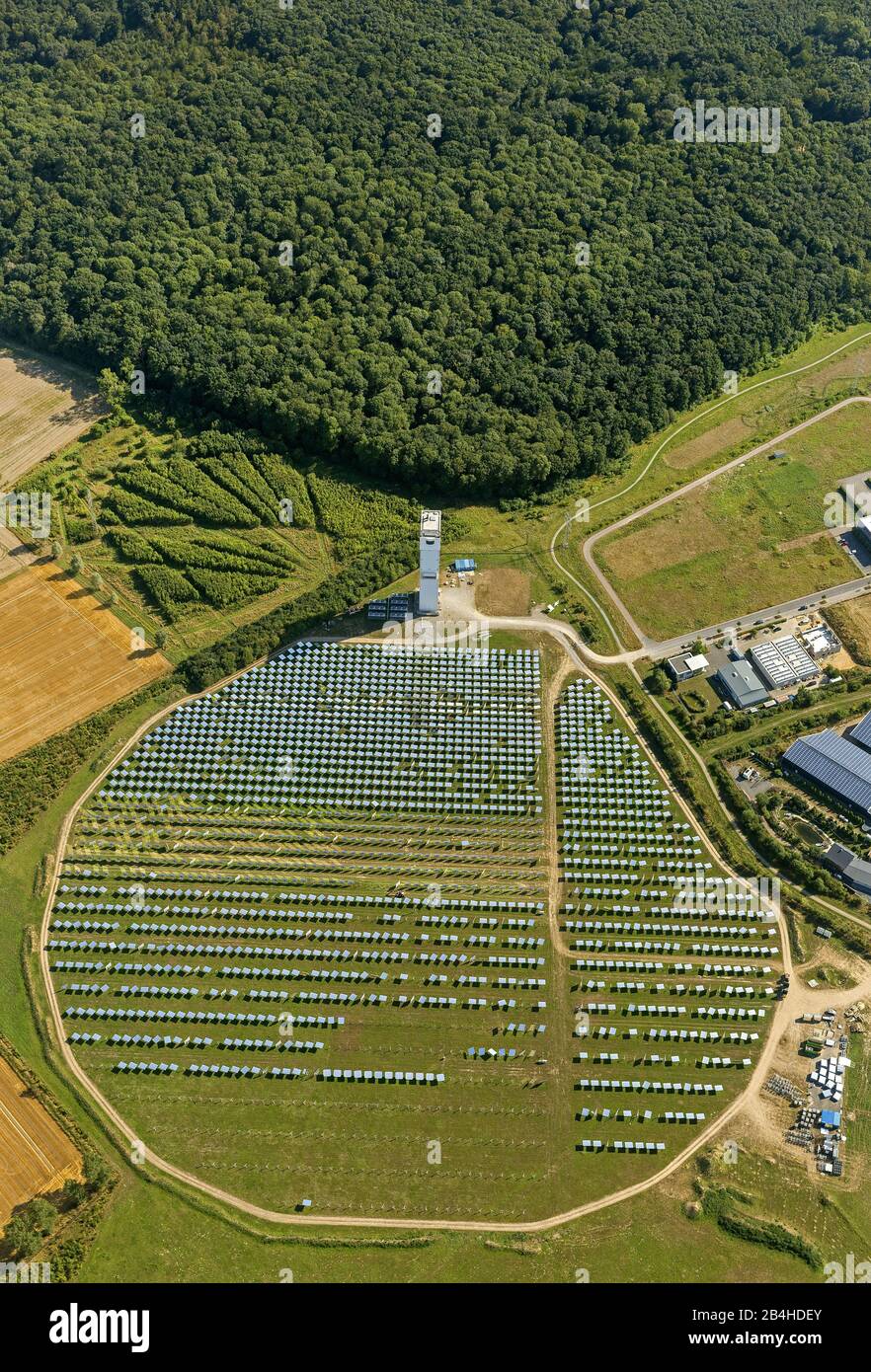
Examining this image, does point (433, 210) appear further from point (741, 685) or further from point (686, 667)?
point (741, 685)

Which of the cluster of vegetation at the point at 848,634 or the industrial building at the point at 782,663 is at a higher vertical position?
the cluster of vegetation at the point at 848,634

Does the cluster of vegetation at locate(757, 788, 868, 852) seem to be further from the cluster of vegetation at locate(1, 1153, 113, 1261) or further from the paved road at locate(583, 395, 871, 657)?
the cluster of vegetation at locate(1, 1153, 113, 1261)

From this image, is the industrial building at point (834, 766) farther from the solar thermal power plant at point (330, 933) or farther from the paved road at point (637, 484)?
the solar thermal power plant at point (330, 933)

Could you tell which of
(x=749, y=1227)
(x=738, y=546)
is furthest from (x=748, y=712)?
(x=749, y=1227)

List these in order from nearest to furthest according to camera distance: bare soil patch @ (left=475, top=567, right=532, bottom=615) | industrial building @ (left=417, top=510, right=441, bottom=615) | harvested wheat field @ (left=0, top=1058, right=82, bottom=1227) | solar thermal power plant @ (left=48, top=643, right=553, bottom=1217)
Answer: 1. harvested wheat field @ (left=0, top=1058, right=82, bottom=1227)
2. solar thermal power plant @ (left=48, top=643, right=553, bottom=1217)
3. industrial building @ (left=417, top=510, right=441, bottom=615)
4. bare soil patch @ (left=475, top=567, right=532, bottom=615)

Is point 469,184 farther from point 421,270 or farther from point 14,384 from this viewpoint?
point 14,384

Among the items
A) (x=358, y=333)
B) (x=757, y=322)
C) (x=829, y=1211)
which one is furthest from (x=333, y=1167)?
(x=757, y=322)

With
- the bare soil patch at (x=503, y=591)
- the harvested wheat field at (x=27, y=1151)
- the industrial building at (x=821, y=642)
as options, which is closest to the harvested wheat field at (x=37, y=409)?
the bare soil patch at (x=503, y=591)

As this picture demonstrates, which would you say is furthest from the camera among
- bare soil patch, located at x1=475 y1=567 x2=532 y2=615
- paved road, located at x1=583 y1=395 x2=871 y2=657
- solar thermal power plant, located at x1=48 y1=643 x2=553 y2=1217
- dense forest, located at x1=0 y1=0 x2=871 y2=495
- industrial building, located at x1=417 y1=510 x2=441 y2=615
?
dense forest, located at x1=0 y1=0 x2=871 y2=495

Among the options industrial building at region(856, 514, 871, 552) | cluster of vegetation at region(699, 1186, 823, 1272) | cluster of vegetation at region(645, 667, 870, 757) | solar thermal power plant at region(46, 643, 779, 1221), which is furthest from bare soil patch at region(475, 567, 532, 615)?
cluster of vegetation at region(699, 1186, 823, 1272)
